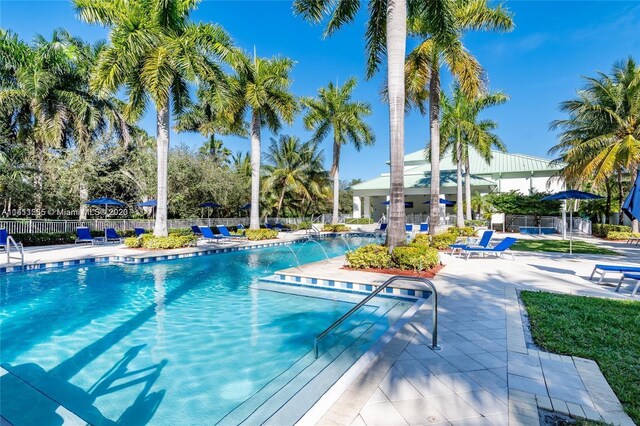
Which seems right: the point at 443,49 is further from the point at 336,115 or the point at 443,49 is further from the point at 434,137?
the point at 336,115

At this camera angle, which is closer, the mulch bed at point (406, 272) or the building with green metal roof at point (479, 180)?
the mulch bed at point (406, 272)

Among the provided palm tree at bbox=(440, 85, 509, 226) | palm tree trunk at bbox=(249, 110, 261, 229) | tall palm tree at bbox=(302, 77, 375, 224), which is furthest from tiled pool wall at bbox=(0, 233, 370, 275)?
palm tree at bbox=(440, 85, 509, 226)

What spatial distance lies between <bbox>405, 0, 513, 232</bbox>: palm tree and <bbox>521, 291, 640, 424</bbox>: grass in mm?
9365

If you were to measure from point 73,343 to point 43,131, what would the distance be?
899 inches

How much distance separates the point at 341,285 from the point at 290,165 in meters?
24.4

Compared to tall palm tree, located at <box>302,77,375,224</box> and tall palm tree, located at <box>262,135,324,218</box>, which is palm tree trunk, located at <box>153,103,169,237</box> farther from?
tall palm tree, located at <box>262,135,324,218</box>

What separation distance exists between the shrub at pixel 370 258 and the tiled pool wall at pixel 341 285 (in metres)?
1.56

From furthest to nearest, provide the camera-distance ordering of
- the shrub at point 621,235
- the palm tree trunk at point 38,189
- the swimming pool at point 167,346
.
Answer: the shrub at point 621,235 < the palm tree trunk at point 38,189 < the swimming pool at point 167,346

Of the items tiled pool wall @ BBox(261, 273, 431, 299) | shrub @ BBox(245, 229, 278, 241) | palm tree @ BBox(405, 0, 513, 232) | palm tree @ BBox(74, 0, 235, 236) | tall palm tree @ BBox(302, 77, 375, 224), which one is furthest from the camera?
tall palm tree @ BBox(302, 77, 375, 224)

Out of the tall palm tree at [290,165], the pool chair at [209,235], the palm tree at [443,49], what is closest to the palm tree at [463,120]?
the palm tree at [443,49]

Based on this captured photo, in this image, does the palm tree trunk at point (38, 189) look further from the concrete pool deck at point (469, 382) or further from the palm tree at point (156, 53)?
the concrete pool deck at point (469, 382)

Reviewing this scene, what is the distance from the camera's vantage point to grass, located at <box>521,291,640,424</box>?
3243 millimetres

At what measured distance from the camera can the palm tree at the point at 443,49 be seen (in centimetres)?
1198

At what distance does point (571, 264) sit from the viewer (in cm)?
1073
